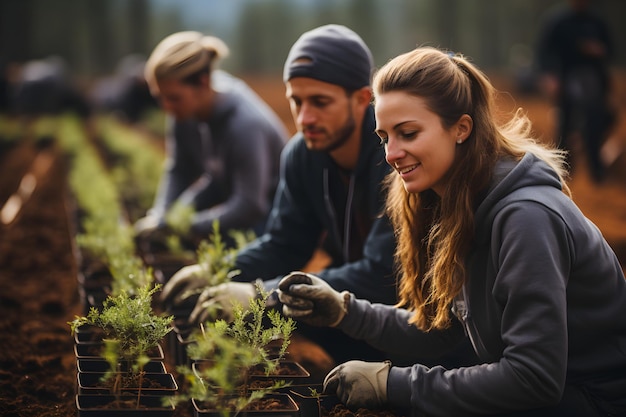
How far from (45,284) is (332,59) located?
284 cm

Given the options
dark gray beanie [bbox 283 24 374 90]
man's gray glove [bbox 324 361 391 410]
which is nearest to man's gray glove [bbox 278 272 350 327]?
man's gray glove [bbox 324 361 391 410]

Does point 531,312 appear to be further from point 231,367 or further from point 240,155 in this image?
point 240,155

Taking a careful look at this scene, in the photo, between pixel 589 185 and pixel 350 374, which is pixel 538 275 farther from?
pixel 589 185

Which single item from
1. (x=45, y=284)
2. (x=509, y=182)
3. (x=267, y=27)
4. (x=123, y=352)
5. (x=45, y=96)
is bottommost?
(x=267, y=27)

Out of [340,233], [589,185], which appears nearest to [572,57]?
[589,185]

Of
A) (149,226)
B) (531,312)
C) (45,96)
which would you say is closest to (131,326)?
(531,312)

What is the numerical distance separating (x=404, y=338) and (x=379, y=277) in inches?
21.4

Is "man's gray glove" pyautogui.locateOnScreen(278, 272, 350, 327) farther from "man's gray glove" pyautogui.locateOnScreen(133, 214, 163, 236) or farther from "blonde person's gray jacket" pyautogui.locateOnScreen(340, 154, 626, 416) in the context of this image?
"man's gray glove" pyautogui.locateOnScreen(133, 214, 163, 236)

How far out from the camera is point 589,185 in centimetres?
Answer: 1050

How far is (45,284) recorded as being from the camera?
5.42 metres

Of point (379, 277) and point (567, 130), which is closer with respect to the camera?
point (379, 277)

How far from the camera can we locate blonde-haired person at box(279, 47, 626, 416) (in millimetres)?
2244

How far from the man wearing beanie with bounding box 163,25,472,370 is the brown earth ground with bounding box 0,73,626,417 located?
0.48 metres

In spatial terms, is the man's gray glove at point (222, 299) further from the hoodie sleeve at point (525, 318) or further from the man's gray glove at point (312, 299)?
the hoodie sleeve at point (525, 318)
